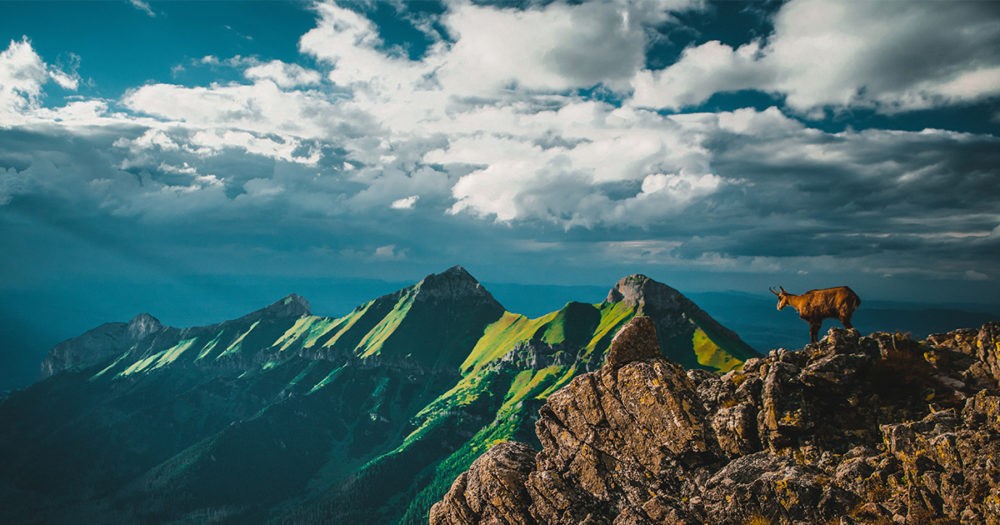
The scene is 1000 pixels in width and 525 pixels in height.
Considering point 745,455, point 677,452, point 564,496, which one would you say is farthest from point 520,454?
point 745,455

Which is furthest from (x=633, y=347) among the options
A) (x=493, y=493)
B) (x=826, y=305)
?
(x=826, y=305)

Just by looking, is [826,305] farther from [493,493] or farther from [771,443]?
[493,493]

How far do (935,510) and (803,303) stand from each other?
32123mm

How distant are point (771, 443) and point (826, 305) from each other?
25.4 m

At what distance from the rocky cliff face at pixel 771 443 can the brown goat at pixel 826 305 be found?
11603 mm

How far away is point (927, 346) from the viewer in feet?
129

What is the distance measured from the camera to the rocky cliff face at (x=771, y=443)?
2953cm

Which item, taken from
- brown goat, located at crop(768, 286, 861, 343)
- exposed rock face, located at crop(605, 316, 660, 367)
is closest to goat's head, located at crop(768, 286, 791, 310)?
brown goat, located at crop(768, 286, 861, 343)

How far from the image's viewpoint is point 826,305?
54.4m

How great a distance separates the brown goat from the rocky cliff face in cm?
1160

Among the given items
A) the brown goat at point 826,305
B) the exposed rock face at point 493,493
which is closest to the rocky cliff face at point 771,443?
the exposed rock face at point 493,493

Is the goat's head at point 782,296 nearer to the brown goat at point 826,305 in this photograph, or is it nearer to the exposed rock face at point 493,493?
the brown goat at point 826,305

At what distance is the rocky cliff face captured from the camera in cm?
2953

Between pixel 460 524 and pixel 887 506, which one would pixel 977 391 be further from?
pixel 460 524
